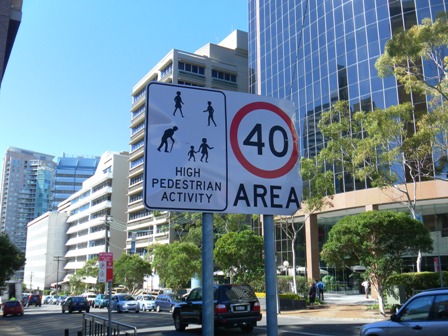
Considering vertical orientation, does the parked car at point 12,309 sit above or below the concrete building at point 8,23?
below

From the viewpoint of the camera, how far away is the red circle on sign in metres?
3.27

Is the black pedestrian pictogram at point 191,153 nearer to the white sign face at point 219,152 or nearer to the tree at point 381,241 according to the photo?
the white sign face at point 219,152

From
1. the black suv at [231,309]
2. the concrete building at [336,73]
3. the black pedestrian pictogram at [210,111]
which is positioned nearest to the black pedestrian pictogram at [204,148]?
the black pedestrian pictogram at [210,111]

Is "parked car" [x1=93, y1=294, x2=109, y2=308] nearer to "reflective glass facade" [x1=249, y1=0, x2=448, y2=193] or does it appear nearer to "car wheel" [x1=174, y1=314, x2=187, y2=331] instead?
"reflective glass facade" [x1=249, y1=0, x2=448, y2=193]

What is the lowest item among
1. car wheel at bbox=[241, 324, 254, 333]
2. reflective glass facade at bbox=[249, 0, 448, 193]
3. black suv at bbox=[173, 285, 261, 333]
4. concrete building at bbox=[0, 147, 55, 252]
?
car wheel at bbox=[241, 324, 254, 333]

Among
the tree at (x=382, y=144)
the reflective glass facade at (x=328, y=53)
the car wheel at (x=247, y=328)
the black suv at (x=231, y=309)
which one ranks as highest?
the reflective glass facade at (x=328, y=53)

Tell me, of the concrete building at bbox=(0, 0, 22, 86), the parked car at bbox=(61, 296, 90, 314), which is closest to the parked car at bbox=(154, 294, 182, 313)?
the parked car at bbox=(61, 296, 90, 314)

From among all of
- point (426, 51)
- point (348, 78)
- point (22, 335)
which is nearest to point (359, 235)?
point (426, 51)

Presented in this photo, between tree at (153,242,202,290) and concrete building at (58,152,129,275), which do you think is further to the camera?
concrete building at (58,152,129,275)

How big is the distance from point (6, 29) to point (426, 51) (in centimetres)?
1700

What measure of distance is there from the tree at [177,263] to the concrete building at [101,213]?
128ft

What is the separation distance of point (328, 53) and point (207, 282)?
4398cm

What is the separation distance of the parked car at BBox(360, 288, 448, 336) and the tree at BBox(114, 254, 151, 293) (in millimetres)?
49290

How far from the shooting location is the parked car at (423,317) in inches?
337
